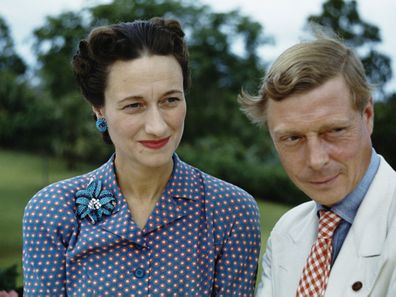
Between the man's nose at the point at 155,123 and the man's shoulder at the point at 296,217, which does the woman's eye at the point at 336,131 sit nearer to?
the man's shoulder at the point at 296,217

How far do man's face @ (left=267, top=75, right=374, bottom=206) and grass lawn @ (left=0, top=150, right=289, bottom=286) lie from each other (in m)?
6.36

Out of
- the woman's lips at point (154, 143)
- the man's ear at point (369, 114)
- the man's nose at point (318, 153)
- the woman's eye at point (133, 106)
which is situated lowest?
the man's nose at point (318, 153)

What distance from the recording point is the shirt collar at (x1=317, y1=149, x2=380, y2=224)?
2.62 meters

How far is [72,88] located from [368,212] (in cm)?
1518

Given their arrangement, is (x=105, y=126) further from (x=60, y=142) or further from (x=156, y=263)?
(x=60, y=142)

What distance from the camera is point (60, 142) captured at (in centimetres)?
2020

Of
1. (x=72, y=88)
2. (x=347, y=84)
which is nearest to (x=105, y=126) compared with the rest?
(x=347, y=84)

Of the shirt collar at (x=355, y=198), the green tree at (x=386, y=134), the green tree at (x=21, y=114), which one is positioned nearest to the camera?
the shirt collar at (x=355, y=198)

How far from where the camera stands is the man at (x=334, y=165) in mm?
2477

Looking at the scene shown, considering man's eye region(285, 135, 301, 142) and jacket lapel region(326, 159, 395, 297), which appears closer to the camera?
jacket lapel region(326, 159, 395, 297)

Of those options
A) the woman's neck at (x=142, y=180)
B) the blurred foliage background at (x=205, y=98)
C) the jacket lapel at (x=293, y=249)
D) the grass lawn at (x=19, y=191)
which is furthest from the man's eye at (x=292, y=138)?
the blurred foliage background at (x=205, y=98)

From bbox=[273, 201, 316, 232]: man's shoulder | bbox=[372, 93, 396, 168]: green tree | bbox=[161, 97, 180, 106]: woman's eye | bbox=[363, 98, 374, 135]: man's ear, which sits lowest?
bbox=[273, 201, 316, 232]: man's shoulder

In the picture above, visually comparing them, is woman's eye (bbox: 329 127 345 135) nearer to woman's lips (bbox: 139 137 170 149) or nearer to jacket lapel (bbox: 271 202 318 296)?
jacket lapel (bbox: 271 202 318 296)

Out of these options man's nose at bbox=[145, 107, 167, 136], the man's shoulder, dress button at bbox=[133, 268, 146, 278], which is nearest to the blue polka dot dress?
dress button at bbox=[133, 268, 146, 278]
